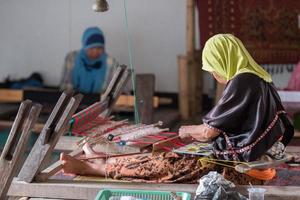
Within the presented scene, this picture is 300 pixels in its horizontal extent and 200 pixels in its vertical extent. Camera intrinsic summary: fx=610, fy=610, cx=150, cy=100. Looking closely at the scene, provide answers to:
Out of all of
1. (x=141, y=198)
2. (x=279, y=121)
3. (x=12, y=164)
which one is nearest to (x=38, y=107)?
(x=12, y=164)

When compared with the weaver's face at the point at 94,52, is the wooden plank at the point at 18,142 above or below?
below

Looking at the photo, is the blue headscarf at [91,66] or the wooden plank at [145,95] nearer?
the wooden plank at [145,95]

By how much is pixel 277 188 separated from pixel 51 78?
5136 mm

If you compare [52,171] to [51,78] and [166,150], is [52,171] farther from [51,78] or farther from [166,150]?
[51,78]

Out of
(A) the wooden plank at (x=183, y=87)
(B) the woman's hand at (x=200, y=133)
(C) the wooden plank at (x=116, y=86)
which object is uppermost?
(C) the wooden plank at (x=116, y=86)

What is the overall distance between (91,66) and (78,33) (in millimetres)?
745

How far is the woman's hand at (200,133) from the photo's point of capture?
9.62 ft

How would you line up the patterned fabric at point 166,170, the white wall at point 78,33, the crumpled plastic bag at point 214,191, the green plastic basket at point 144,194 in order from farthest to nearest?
the white wall at point 78,33 < the patterned fabric at point 166,170 < the green plastic basket at point 144,194 < the crumpled plastic bag at point 214,191

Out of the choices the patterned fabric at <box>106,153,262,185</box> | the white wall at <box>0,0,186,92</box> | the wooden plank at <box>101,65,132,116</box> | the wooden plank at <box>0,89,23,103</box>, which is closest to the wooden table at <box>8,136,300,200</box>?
the patterned fabric at <box>106,153,262,185</box>

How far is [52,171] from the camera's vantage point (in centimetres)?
316

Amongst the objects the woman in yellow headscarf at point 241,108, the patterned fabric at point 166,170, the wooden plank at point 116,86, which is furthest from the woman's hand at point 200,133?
the wooden plank at point 116,86

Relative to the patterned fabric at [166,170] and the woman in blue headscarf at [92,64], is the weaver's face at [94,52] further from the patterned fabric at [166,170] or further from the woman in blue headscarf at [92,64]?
the patterned fabric at [166,170]

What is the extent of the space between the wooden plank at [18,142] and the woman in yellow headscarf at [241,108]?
818 mm

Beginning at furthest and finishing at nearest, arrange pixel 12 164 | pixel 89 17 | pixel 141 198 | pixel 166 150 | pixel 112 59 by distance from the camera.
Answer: pixel 89 17 < pixel 112 59 < pixel 166 150 < pixel 12 164 < pixel 141 198
